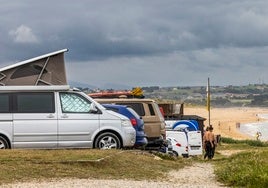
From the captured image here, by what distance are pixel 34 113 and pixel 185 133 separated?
11120mm

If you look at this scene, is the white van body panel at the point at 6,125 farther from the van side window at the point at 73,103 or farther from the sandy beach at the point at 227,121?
the sandy beach at the point at 227,121

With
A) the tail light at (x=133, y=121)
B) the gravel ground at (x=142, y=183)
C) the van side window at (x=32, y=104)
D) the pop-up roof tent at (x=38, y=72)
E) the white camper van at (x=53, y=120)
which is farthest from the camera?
the tail light at (x=133, y=121)

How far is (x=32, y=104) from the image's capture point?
17.7 metres

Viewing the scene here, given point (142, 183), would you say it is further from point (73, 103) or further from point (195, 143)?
point (195, 143)

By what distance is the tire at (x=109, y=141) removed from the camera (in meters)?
18.0

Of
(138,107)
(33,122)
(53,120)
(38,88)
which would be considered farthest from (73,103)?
(138,107)

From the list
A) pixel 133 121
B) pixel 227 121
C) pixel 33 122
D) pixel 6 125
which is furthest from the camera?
pixel 227 121

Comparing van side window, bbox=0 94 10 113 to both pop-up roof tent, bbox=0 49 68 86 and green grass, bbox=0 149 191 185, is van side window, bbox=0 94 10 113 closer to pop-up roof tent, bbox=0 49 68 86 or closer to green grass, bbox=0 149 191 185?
pop-up roof tent, bbox=0 49 68 86

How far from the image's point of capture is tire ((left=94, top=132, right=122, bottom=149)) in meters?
18.0

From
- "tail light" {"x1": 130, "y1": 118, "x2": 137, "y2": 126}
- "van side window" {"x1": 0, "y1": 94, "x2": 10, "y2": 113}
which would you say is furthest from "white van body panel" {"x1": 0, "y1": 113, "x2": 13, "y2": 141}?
"tail light" {"x1": 130, "y1": 118, "x2": 137, "y2": 126}

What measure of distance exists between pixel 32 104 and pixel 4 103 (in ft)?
2.29

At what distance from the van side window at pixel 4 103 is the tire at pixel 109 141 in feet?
8.18

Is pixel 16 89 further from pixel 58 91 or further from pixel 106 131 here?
pixel 106 131

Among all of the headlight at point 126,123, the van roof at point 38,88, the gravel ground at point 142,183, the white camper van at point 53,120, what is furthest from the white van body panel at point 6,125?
the gravel ground at point 142,183
